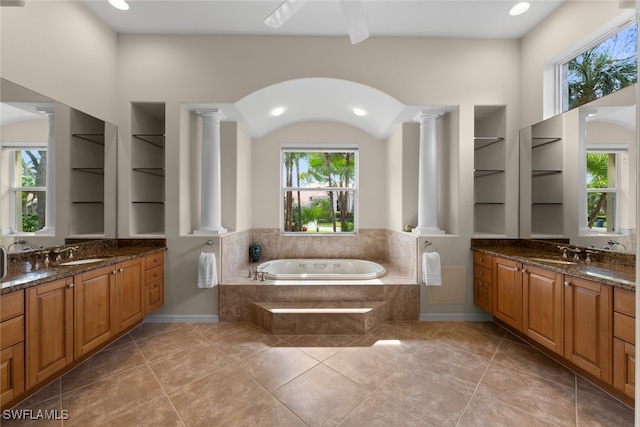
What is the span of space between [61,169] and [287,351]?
2487 millimetres

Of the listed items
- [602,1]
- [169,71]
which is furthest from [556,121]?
[169,71]

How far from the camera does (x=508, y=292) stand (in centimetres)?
252

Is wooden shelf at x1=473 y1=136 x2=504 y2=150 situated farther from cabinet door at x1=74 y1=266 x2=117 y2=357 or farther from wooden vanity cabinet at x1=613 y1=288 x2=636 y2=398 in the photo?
cabinet door at x1=74 y1=266 x2=117 y2=357

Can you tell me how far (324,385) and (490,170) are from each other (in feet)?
9.47

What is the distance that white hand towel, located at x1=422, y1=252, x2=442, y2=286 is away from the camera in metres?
2.87

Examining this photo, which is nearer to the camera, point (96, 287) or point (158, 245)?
point (96, 287)

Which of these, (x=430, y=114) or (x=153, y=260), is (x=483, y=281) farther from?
(x=153, y=260)

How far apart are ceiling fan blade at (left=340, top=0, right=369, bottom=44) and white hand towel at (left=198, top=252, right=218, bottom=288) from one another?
243 centimetres

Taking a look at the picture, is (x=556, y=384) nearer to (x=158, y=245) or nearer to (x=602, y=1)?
(x=602, y=1)

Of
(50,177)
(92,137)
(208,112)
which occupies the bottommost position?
(50,177)

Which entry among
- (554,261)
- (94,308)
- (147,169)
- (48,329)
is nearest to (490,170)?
(554,261)

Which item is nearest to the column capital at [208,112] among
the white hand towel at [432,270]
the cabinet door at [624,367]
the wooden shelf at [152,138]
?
the wooden shelf at [152,138]

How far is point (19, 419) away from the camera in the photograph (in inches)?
63.7

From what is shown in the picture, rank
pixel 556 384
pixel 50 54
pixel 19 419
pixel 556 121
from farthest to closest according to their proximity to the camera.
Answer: pixel 556 121
pixel 50 54
pixel 556 384
pixel 19 419
